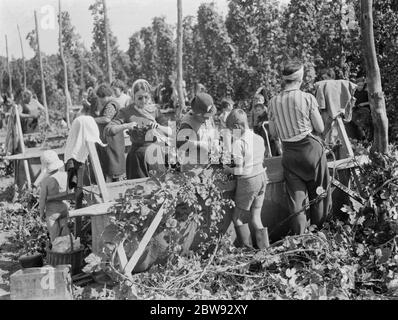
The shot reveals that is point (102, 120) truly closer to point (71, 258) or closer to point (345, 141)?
point (71, 258)

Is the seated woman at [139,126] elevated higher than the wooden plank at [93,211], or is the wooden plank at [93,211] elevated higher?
the seated woman at [139,126]

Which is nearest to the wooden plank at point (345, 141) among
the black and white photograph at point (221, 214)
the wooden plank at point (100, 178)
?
the black and white photograph at point (221, 214)

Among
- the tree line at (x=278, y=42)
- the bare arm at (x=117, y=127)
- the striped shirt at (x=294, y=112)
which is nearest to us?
the striped shirt at (x=294, y=112)

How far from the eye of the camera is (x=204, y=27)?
16.8 m

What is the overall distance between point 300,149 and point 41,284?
2.33m

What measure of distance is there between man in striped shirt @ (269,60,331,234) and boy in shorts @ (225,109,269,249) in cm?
25

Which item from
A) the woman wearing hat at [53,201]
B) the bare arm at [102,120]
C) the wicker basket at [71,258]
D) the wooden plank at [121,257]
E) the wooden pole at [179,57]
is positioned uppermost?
the wooden pole at [179,57]

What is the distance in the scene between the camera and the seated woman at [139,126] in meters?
5.45

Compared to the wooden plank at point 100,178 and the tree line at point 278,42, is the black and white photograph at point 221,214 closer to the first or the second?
the wooden plank at point 100,178

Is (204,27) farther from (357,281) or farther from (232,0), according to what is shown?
(357,281)

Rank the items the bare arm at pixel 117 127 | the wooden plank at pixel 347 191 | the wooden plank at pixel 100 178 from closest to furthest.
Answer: the wooden plank at pixel 100 178 → the wooden plank at pixel 347 191 → the bare arm at pixel 117 127
